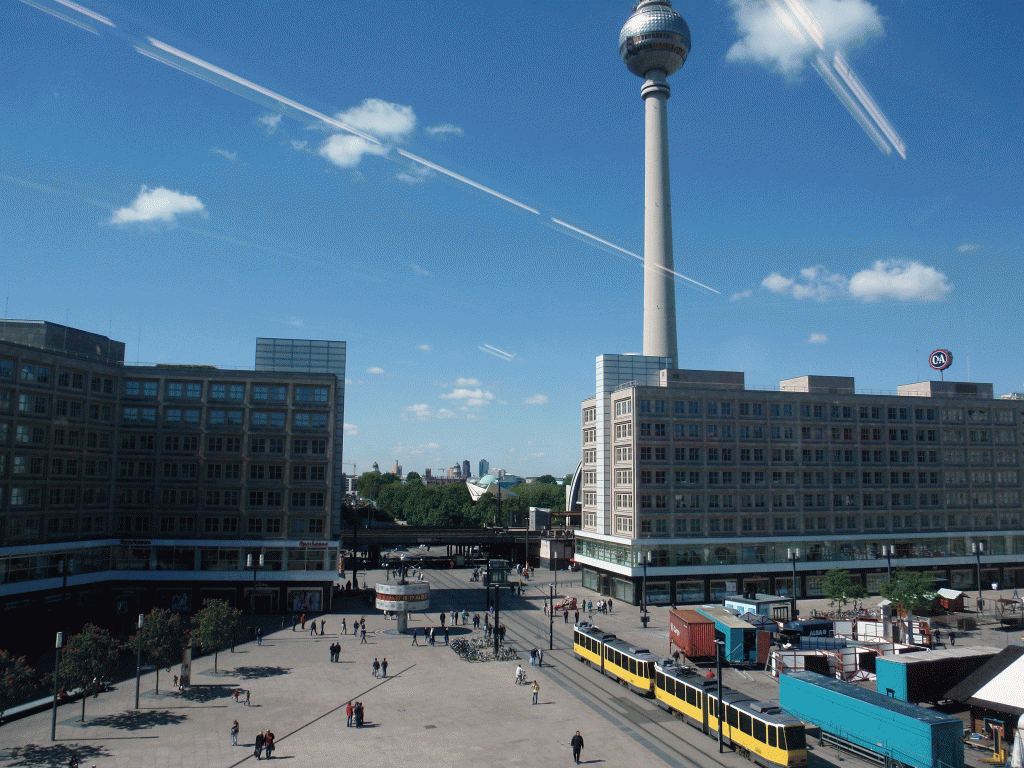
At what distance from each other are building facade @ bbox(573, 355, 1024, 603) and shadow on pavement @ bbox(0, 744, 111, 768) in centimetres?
5156

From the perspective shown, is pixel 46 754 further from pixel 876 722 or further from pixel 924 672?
pixel 924 672

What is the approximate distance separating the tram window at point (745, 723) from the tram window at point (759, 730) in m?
0.53

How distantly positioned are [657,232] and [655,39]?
108 feet

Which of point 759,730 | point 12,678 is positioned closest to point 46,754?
point 12,678

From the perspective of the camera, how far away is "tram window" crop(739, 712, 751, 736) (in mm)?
32472

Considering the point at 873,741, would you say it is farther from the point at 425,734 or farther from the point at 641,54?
the point at 641,54

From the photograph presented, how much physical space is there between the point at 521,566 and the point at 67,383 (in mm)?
66041

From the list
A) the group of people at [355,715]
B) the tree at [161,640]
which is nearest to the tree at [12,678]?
the tree at [161,640]

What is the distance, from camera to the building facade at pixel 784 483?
76.9 m

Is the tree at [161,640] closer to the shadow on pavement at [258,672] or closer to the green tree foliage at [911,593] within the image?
the shadow on pavement at [258,672]

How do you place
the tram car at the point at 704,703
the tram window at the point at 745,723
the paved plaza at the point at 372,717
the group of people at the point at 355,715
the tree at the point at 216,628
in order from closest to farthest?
the tram car at the point at 704,703, the tram window at the point at 745,723, the paved plaza at the point at 372,717, the group of people at the point at 355,715, the tree at the point at 216,628

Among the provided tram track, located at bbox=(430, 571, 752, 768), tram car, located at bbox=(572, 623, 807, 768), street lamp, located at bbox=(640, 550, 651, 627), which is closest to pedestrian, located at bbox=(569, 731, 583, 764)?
tram track, located at bbox=(430, 571, 752, 768)

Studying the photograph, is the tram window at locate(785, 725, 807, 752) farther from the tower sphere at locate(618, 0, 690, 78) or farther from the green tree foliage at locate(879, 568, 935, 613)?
the tower sphere at locate(618, 0, 690, 78)

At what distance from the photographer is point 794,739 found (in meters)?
30.4
